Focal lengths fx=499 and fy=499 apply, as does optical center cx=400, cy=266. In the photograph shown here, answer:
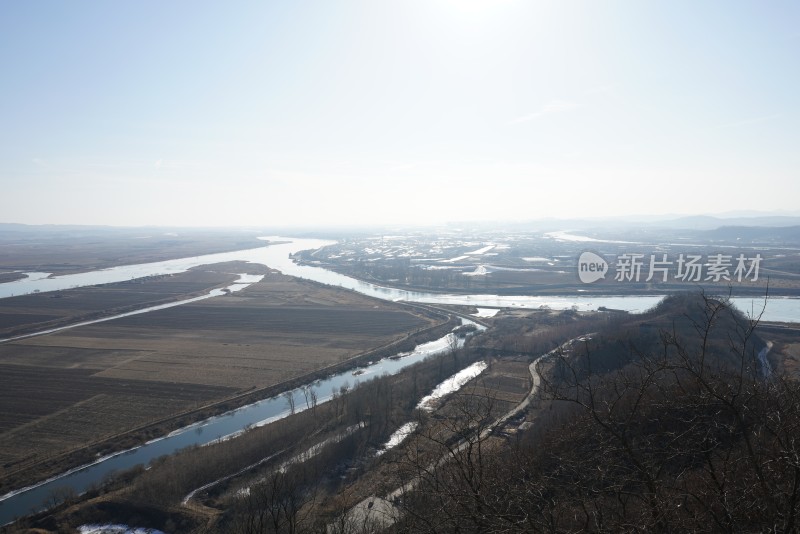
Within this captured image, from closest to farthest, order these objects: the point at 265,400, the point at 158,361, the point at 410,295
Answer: the point at 265,400
the point at 158,361
the point at 410,295

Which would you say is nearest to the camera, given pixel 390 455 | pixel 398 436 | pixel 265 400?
pixel 390 455

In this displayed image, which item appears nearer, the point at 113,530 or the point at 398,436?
the point at 113,530

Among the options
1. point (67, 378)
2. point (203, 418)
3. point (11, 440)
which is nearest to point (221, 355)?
point (67, 378)

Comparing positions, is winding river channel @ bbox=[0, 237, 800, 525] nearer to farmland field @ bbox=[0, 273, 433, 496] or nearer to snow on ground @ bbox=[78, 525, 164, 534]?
farmland field @ bbox=[0, 273, 433, 496]

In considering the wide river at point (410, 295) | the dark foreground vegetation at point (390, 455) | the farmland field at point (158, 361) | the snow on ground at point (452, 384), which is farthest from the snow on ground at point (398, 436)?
the wide river at point (410, 295)

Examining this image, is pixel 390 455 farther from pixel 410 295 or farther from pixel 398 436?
pixel 410 295

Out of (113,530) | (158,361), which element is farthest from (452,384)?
(158,361)

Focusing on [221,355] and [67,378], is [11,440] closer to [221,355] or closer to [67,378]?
[67,378]

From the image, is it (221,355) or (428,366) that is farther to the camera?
(221,355)
